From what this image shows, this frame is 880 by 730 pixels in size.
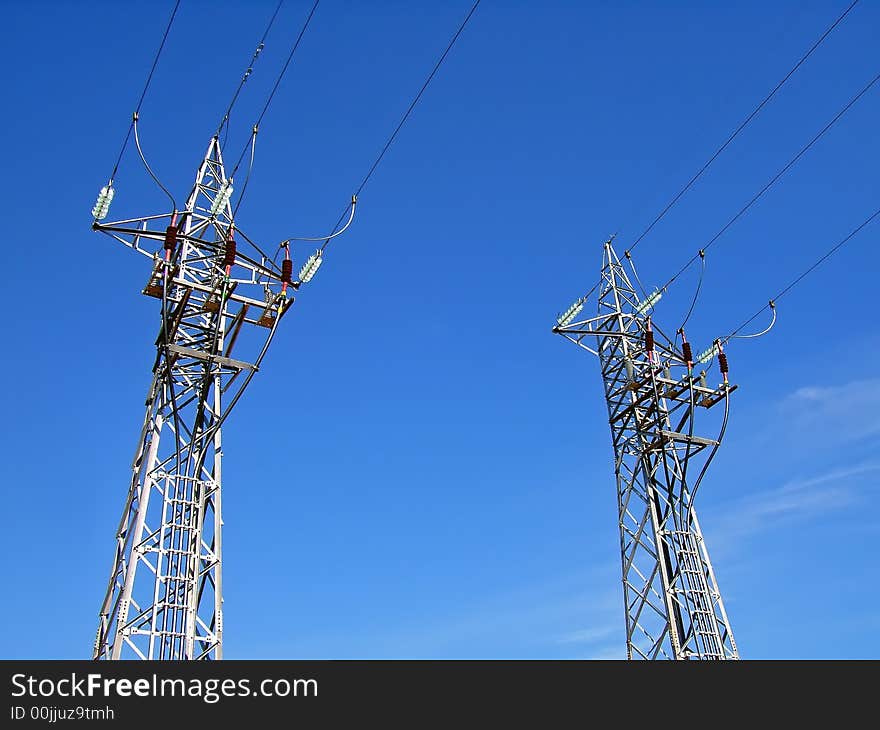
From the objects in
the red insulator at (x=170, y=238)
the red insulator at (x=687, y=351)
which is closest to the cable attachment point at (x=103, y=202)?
the red insulator at (x=170, y=238)

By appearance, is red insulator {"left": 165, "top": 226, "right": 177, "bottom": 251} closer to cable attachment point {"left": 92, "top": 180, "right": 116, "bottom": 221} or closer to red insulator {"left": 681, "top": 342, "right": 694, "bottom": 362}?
cable attachment point {"left": 92, "top": 180, "right": 116, "bottom": 221}

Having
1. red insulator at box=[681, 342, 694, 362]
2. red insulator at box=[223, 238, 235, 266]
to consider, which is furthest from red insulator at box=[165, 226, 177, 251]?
red insulator at box=[681, 342, 694, 362]

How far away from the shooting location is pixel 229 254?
1878 centimetres

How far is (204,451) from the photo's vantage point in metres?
18.7

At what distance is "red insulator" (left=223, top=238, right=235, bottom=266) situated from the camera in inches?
734

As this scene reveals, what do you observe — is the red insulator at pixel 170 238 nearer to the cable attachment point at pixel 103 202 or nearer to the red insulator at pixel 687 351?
the cable attachment point at pixel 103 202

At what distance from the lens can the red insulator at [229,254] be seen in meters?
18.6

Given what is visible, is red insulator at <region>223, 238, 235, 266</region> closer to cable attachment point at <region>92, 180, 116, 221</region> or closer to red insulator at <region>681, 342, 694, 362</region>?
cable attachment point at <region>92, 180, 116, 221</region>

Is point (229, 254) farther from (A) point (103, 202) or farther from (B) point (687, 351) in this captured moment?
(B) point (687, 351)

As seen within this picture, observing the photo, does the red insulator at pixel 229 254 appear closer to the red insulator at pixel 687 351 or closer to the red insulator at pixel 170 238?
the red insulator at pixel 170 238

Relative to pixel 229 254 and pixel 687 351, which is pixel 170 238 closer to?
pixel 229 254

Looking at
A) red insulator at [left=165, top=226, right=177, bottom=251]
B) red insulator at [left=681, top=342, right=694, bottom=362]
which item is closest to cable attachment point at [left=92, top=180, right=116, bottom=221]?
red insulator at [left=165, top=226, right=177, bottom=251]

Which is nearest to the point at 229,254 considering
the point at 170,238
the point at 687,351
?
the point at 170,238
